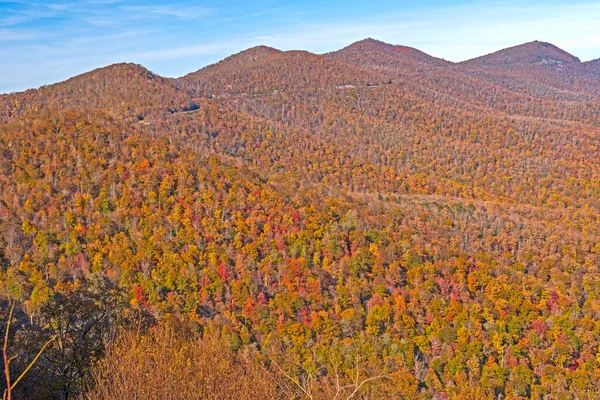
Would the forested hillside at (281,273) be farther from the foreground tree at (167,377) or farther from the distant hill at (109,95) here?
the distant hill at (109,95)

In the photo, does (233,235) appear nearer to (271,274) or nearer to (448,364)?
(271,274)

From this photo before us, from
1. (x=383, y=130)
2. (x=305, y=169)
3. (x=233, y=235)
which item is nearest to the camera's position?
(x=233, y=235)

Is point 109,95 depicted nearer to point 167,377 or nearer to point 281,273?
point 281,273

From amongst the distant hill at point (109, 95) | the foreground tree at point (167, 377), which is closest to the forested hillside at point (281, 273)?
the foreground tree at point (167, 377)

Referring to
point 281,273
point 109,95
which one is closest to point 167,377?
point 281,273

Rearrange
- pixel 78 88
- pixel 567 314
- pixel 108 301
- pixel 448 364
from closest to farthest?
pixel 108 301 → pixel 448 364 → pixel 567 314 → pixel 78 88

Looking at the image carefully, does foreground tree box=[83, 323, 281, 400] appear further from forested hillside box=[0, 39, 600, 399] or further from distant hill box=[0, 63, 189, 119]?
distant hill box=[0, 63, 189, 119]

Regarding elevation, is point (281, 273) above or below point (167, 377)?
below

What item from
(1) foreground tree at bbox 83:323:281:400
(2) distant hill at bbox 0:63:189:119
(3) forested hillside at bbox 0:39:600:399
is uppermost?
(2) distant hill at bbox 0:63:189:119

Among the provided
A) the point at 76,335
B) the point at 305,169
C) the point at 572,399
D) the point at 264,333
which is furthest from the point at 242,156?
the point at 76,335

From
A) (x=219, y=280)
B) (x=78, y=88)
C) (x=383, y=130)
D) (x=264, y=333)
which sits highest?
(x=78, y=88)

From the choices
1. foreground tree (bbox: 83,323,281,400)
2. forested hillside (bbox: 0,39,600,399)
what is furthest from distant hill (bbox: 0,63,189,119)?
foreground tree (bbox: 83,323,281,400)
